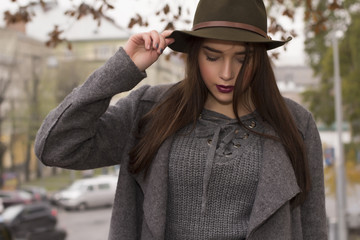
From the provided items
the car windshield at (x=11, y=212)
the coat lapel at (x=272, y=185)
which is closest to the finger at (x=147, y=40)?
the coat lapel at (x=272, y=185)

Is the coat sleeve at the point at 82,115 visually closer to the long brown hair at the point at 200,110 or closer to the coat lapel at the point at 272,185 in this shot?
the long brown hair at the point at 200,110

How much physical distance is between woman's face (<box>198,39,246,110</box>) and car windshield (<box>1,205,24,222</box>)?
1588 centimetres

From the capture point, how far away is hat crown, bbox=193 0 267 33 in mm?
1425

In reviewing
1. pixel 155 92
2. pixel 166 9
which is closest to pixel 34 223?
pixel 166 9

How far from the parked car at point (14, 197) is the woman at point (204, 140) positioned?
19763 mm

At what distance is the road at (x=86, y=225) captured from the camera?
22188mm

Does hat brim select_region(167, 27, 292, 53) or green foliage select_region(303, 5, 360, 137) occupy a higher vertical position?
green foliage select_region(303, 5, 360, 137)

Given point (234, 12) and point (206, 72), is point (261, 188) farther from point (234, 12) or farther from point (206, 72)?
point (234, 12)

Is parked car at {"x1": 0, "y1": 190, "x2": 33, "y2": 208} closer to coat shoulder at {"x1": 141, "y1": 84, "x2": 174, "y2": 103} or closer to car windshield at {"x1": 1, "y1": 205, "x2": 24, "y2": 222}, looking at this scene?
car windshield at {"x1": 1, "y1": 205, "x2": 24, "y2": 222}

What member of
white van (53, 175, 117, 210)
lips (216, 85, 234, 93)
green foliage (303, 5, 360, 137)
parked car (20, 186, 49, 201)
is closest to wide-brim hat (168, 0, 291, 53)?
lips (216, 85, 234, 93)

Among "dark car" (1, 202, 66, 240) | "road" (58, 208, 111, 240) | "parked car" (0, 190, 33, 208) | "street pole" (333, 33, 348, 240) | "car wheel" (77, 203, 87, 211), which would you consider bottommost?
"road" (58, 208, 111, 240)

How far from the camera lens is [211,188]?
4.74ft

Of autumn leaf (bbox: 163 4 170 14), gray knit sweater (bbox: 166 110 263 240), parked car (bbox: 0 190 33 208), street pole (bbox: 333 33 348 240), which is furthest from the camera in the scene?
parked car (bbox: 0 190 33 208)

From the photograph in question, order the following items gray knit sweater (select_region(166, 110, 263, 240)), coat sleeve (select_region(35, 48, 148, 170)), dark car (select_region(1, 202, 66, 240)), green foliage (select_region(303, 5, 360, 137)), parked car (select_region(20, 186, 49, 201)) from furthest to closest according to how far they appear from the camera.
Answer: parked car (select_region(20, 186, 49, 201)) → dark car (select_region(1, 202, 66, 240)) → green foliage (select_region(303, 5, 360, 137)) → gray knit sweater (select_region(166, 110, 263, 240)) → coat sleeve (select_region(35, 48, 148, 170))
